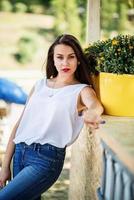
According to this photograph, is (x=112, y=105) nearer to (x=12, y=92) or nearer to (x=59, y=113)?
(x=59, y=113)

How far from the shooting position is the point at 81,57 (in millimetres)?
2656

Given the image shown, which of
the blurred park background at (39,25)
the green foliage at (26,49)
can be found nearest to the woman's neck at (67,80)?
the blurred park background at (39,25)

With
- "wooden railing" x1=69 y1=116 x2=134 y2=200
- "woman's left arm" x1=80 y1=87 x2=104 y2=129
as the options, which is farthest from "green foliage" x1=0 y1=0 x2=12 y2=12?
"woman's left arm" x1=80 y1=87 x2=104 y2=129

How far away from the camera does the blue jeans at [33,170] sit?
2.39 meters

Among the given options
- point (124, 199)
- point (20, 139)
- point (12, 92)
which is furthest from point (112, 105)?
point (12, 92)

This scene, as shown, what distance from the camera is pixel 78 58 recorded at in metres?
2.65

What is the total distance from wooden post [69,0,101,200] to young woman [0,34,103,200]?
193mm

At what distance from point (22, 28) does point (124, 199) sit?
1878cm

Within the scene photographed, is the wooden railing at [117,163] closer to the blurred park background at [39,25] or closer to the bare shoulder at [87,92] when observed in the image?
the bare shoulder at [87,92]

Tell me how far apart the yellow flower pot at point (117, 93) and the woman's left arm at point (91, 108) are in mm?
148

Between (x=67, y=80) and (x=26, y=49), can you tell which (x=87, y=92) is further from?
(x=26, y=49)

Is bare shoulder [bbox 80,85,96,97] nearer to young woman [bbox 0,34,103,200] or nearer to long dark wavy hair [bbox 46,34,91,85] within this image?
young woman [bbox 0,34,103,200]

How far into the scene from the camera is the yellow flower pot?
2596 mm

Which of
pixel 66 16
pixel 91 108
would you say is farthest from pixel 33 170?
pixel 66 16
